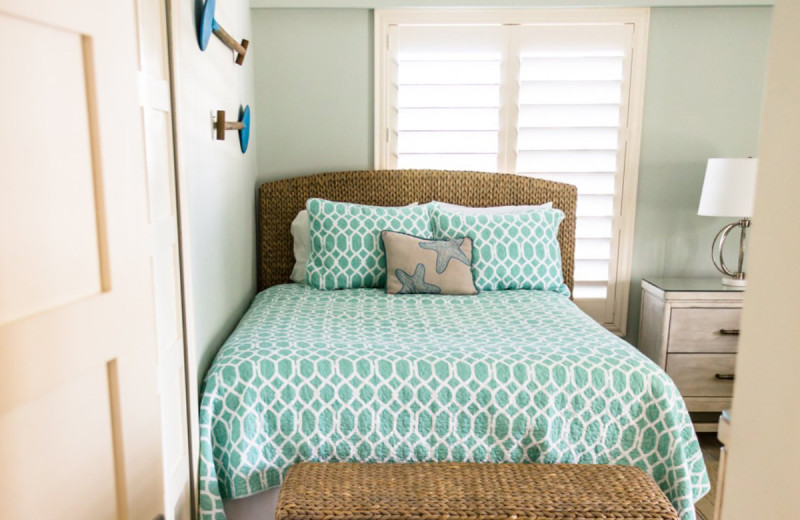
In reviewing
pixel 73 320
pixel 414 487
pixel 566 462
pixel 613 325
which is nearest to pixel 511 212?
pixel 613 325

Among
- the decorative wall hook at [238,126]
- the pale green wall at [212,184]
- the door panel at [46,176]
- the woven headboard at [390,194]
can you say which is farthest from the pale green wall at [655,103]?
the door panel at [46,176]

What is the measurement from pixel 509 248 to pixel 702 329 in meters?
1.01

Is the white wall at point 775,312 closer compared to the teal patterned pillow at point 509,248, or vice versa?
the white wall at point 775,312

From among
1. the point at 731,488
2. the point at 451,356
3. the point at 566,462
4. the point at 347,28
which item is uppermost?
the point at 347,28

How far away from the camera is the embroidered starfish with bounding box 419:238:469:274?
2688mm

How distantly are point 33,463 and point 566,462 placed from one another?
→ 149 centimetres

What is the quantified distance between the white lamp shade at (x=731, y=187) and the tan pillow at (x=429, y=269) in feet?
4.06

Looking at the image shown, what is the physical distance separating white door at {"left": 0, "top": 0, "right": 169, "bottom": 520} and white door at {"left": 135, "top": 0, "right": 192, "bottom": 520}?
23.8 inches

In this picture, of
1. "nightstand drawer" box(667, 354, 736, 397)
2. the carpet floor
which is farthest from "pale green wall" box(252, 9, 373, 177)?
the carpet floor

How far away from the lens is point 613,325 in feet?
11.0

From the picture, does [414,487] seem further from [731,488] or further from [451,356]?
[731,488]

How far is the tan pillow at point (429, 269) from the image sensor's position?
2.68 metres

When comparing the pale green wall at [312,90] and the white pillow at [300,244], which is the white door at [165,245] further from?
the pale green wall at [312,90]

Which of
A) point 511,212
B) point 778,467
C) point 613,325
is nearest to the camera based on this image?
point 778,467
